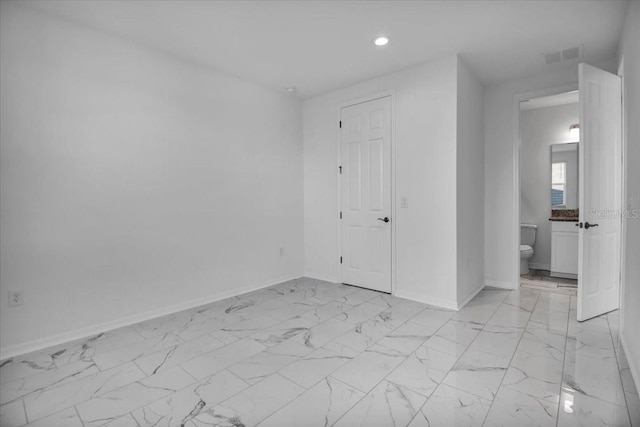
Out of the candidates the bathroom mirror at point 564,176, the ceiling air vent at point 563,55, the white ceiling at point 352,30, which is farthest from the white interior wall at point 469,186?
the bathroom mirror at point 564,176

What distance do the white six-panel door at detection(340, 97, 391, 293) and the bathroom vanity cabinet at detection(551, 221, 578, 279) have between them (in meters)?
2.68

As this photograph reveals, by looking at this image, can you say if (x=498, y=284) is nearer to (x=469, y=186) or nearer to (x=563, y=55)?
(x=469, y=186)

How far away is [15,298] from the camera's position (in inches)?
95.9

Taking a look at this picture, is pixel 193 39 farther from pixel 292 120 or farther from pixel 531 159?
pixel 531 159

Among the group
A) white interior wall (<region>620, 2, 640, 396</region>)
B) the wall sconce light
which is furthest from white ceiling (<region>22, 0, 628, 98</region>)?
the wall sconce light

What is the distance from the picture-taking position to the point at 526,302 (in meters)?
3.58

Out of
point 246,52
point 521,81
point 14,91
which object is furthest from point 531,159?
point 14,91

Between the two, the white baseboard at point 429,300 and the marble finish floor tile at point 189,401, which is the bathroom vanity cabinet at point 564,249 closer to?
the white baseboard at point 429,300

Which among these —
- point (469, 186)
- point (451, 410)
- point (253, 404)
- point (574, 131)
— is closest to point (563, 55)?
point (469, 186)

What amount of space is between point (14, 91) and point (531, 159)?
20.6 ft

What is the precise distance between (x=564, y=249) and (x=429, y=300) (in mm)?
2575

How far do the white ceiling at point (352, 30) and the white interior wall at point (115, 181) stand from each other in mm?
302

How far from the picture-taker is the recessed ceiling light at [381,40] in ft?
9.69

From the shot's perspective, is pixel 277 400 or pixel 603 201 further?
pixel 603 201
